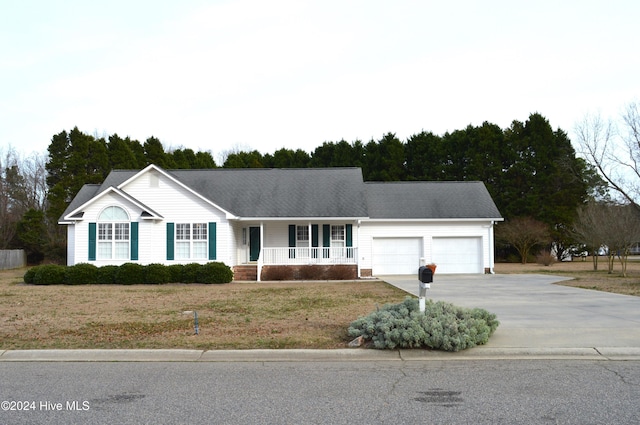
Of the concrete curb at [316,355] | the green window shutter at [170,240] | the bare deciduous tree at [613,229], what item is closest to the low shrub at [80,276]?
the green window shutter at [170,240]

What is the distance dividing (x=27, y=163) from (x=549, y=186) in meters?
48.6

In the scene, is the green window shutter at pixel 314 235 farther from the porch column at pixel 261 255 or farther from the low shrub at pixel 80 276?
the low shrub at pixel 80 276

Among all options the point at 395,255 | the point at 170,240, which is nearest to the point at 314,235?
the point at 395,255

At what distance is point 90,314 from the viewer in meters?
13.1

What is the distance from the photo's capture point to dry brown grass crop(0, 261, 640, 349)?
31.0 ft

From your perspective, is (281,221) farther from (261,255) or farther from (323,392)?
(323,392)

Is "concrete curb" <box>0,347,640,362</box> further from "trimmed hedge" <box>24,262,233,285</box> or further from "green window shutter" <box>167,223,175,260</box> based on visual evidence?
"green window shutter" <box>167,223,175,260</box>

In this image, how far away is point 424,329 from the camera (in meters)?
8.78

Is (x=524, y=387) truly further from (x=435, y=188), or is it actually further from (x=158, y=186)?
(x=435, y=188)

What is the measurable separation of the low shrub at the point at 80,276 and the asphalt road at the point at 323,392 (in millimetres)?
16559

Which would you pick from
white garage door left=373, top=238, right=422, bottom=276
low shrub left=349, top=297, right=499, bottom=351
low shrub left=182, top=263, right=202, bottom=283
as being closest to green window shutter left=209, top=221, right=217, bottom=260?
low shrub left=182, top=263, right=202, bottom=283

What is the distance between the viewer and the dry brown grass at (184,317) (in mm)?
9461

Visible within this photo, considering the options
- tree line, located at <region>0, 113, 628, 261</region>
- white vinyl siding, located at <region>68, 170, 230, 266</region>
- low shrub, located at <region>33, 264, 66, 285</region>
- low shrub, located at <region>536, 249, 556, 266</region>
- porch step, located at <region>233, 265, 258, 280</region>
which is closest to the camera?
low shrub, located at <region>33, 264, 66, 285</region>

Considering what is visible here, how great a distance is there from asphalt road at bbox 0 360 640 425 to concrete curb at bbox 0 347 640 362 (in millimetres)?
241
